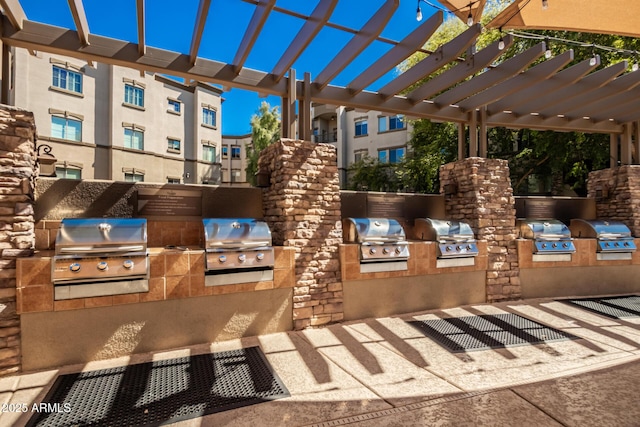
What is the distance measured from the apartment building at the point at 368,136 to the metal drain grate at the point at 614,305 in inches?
637

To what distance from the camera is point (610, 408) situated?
2.38m

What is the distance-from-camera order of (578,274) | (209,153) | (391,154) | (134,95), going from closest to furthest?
(578,274), (134,95), (209,153), (391,154)

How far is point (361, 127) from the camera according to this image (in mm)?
23656

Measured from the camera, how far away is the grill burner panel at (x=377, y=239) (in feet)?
14.8

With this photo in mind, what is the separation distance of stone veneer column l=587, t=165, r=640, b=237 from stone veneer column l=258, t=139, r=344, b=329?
244 inches

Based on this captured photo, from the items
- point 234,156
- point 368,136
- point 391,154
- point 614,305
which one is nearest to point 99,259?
point 614,305

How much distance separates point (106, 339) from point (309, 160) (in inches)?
121

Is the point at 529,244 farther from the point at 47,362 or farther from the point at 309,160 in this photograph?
the point at 47,362

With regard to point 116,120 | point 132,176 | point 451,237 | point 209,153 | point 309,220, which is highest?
point 116,120

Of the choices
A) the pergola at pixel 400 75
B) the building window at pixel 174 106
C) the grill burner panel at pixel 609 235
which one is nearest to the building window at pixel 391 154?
the building window at pixel 174 106

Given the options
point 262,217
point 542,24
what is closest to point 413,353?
point 262,217

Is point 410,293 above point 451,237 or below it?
below

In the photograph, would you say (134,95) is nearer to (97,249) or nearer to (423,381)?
(97,249)

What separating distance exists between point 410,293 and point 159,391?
3.47 metres
